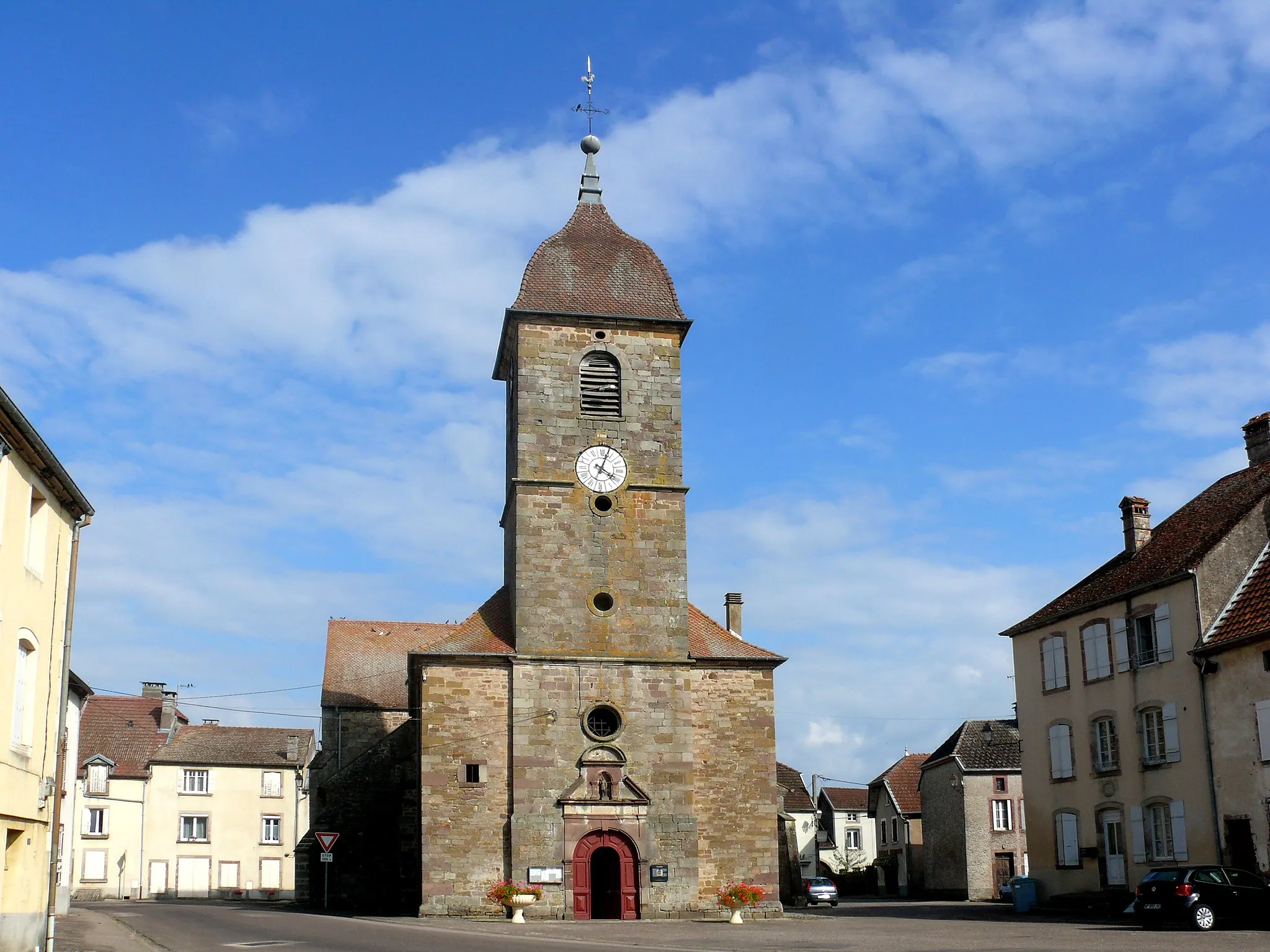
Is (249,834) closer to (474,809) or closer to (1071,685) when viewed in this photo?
(474,809)

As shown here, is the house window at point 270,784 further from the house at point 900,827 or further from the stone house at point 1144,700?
the stone house at point 1144,700

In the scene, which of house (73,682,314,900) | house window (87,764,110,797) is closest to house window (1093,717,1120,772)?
house (73,682,314,900)

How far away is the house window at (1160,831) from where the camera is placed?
29.0 metres

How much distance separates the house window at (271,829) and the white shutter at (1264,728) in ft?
135

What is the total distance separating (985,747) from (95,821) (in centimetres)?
3539

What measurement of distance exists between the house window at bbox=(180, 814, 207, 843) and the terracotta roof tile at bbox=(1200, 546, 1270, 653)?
41.3 metres

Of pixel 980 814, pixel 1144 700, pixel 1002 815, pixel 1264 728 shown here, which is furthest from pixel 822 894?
pixel 1264 728

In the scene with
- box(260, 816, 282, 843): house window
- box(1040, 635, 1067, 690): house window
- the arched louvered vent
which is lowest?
box(260, 816, 282, 843): house window

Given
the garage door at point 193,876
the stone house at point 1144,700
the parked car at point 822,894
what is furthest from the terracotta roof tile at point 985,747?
the garage door at point 193,876

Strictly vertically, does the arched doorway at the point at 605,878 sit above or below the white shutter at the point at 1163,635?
below

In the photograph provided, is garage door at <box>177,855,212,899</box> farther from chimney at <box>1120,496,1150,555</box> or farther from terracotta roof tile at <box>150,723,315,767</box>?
chimney at <box>1120,496,1150,555</box>

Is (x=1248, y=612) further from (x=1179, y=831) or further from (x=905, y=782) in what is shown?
(x=905, y=782)

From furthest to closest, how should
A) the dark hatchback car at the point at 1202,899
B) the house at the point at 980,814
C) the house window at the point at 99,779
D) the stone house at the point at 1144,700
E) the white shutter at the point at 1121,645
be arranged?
the house window at the point at 99,779 < the house at the point at 980,814 < the white shutter at the point at 1121,645 < the stone house at the point at 1144,700 < the dark hatchback car at the point at 1202,899

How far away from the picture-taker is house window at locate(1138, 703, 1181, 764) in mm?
29031
